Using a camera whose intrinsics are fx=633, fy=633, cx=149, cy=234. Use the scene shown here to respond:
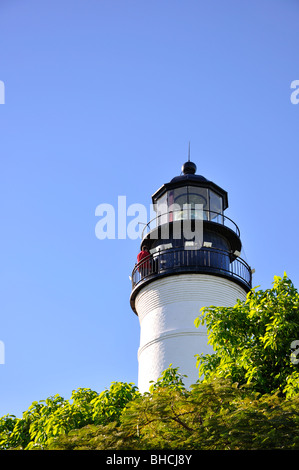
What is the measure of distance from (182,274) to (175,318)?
5.03ft

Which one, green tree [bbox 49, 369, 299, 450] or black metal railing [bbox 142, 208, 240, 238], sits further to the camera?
black metal railing [bbox 142, 208, 240, 238]

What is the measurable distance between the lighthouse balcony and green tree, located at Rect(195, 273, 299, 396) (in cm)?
672

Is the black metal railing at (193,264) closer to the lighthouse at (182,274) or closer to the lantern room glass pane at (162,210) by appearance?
the lighthouse at (182,274)

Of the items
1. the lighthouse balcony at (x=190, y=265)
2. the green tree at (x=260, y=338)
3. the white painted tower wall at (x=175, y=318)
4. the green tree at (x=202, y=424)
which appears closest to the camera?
the green tree at (x=202, y=424)

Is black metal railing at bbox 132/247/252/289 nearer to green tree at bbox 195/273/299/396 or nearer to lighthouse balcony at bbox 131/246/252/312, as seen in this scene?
lighthouse balcony at bbox 131/246/252/312

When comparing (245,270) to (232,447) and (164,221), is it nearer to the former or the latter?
(164,221)

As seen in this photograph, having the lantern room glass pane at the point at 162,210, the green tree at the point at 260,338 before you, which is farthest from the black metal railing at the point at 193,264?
the green tree at the point at 260,338

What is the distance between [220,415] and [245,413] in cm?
40

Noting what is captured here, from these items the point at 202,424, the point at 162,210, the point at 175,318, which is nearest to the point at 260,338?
the point at 202,424

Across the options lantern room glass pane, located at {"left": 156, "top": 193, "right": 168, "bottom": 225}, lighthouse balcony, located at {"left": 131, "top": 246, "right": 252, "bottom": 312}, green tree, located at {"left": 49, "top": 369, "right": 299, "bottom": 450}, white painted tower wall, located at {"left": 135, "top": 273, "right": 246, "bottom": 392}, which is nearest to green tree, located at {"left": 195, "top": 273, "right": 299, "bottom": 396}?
green tree, located at {"left": 49, "top": 369, "right": 299, "bottom": 450}

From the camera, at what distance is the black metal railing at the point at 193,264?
21172mm

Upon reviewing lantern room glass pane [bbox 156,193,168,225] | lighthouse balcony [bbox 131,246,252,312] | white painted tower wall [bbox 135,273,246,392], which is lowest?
white painted tower wall [bbox 135,273,246,392]

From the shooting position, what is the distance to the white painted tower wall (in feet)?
64.8

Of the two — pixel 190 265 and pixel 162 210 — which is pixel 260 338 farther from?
pixel 162 210
